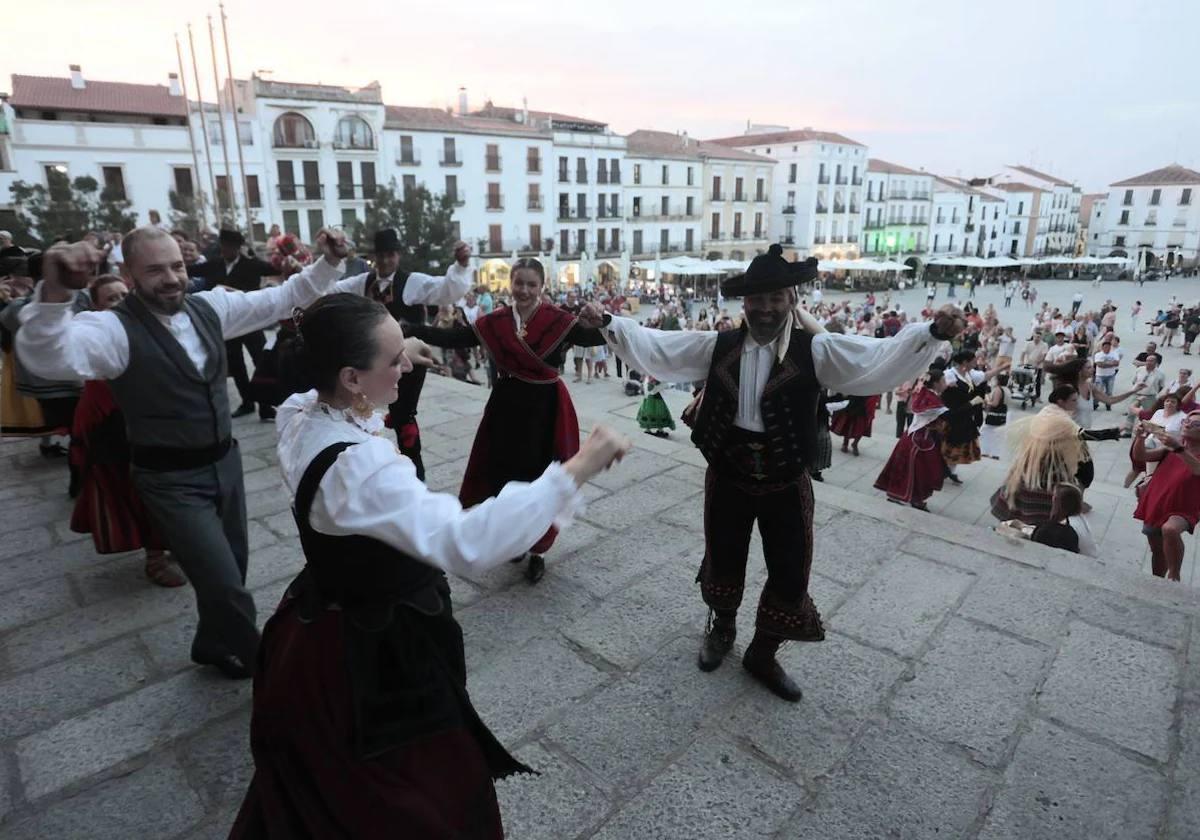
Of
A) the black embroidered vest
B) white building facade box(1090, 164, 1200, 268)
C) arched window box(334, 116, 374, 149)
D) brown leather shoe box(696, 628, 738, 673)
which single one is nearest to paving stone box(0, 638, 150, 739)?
brown leather shoe box(696, 628, 738, 673)

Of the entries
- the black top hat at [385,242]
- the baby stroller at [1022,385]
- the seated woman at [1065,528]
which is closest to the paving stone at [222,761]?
the black top hat at [385,242]

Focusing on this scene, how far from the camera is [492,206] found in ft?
118

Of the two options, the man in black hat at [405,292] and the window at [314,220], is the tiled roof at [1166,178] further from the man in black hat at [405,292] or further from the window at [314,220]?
the man in black hat at [405,292]

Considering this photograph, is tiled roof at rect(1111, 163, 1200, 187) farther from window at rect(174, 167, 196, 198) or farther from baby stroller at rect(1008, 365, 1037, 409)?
window at rect(174, 167, 196, 198)

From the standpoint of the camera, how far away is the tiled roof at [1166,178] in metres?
59.9

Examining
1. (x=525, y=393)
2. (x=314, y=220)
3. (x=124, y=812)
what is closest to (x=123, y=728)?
(x=124, y=812)

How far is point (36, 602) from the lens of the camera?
3434 mm

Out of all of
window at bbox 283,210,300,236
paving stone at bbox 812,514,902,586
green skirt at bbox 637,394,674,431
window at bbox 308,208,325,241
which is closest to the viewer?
paving stone at bbox 812,514,902,586

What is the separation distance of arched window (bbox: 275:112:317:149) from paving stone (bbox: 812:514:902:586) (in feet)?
109

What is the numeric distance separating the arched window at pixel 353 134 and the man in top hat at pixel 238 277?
2881 centimetres

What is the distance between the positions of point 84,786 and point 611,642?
1.99 meters

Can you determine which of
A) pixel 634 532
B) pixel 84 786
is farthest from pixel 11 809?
pixel 634 532

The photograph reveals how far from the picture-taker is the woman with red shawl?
364 cm

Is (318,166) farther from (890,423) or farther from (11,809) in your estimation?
(11,809)
